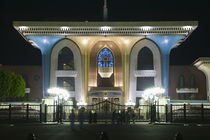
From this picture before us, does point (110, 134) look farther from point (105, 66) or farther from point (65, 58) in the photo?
point (105, 66)

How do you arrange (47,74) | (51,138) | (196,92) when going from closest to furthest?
1. (51,138)
2. (47,74)
3. (196,92)

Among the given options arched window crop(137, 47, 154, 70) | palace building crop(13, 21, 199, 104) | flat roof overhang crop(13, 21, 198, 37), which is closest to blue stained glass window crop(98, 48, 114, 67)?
palace building crop(13, 21, 199, 104)

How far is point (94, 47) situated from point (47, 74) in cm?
829

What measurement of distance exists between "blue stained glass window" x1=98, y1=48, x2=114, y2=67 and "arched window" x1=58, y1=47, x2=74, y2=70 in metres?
4.43

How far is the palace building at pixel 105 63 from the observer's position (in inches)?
1825

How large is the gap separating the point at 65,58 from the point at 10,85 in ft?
40.8

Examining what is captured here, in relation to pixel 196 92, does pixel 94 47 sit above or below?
above

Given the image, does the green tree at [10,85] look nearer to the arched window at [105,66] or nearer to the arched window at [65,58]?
the arched window at [65,58]

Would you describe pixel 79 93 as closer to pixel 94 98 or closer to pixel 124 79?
pixel 94 98

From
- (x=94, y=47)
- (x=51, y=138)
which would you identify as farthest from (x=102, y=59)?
(x=51, y=138)

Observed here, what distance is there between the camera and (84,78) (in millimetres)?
48188

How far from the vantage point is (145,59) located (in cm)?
4791

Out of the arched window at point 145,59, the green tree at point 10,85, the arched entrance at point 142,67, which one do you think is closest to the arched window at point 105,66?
the arched entrance at point 142,67

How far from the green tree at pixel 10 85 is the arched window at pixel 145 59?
20910 mm
